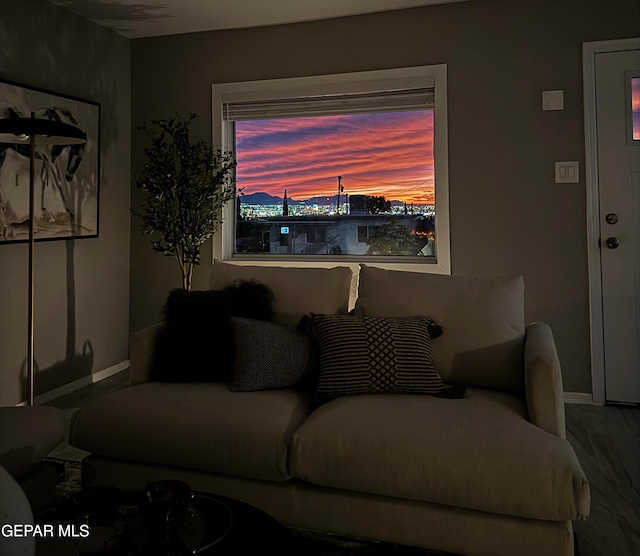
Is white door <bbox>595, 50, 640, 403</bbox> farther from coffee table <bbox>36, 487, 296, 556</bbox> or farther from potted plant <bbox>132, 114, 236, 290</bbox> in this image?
coffee table <bbox>36, 487, 296, 556</bbox>

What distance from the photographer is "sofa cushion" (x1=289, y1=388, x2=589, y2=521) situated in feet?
4.98

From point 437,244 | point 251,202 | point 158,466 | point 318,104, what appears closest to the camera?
point 158,466

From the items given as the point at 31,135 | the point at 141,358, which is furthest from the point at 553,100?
the point at 31,135

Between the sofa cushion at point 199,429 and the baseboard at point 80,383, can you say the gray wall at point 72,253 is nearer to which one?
the baseboard at point 80,383

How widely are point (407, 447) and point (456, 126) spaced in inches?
101

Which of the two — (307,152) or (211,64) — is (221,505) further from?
(211,64)

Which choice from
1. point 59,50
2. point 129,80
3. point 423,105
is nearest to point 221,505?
point 423,105

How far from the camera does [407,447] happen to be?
1642 mm

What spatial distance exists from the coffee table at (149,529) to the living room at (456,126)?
2313 millimetres

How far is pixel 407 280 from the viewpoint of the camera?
7.87 ft

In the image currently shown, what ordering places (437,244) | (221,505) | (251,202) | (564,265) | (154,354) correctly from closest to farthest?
(221,505) < (154,354) < (564,265) < (437,244) < (251,202)

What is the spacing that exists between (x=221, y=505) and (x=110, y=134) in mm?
3427

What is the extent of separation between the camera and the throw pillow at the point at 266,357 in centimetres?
213

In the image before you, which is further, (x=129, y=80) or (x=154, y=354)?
(x=129, y=80)
